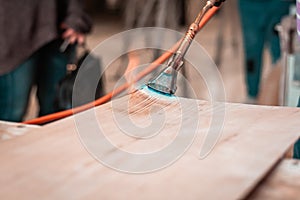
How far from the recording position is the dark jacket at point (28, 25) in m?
1.57

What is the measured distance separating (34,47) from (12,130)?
84 cm

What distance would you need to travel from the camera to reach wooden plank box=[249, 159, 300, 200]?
62 cm

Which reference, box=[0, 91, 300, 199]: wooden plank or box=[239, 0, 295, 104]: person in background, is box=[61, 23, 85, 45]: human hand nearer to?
box=[0, 91, 300, 199]: wooden plank

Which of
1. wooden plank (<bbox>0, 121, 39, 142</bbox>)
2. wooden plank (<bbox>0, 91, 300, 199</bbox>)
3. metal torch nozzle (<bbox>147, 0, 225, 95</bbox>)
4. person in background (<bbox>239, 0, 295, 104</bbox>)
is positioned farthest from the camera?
person in background (<bbox>239, 0, 295, 104</bbox>)

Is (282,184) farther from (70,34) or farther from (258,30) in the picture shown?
(258,30)

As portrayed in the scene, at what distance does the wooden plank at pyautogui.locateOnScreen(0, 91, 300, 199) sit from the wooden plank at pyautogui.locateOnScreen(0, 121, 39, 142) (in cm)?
3

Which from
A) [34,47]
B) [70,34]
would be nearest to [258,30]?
[70,34]

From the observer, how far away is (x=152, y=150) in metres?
0.72

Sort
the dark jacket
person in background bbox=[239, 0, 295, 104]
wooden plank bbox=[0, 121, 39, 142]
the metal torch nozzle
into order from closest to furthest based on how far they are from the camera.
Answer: wooden plank bbox=[0, 121, 39, 142] < the metal torch nozzle < the dark jacket < person in background bbox=[239, 0, 295, 104]

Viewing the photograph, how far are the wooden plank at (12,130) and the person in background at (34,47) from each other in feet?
2.47

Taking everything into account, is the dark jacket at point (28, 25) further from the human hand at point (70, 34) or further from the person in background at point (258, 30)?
the person in background at point (258, 30)

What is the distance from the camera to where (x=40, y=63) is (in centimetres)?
171

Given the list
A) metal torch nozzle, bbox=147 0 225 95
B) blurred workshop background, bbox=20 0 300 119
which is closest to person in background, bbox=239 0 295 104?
blurred workshop background, bbox=20 0 300 119

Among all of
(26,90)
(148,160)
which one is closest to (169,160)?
(148,160)
